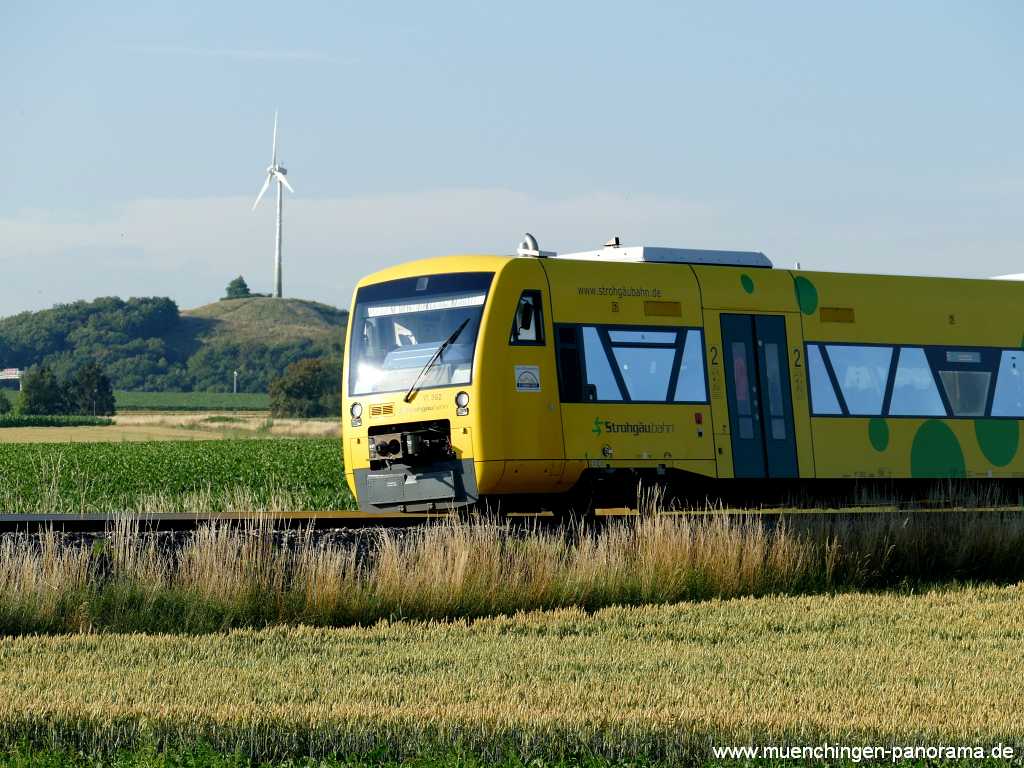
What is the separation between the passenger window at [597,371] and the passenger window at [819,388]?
3.29 m

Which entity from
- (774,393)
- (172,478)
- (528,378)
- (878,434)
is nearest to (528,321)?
(528,378)

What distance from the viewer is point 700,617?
45.8 ft

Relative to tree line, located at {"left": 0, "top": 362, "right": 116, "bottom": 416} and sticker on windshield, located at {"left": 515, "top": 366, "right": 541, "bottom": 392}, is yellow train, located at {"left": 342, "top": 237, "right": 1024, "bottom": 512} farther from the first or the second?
tree line, located at {"left": 0, "top": 362, "right": 116, "bottom": 416}

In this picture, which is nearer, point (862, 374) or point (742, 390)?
point (742, 390)

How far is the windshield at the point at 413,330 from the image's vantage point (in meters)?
18.5

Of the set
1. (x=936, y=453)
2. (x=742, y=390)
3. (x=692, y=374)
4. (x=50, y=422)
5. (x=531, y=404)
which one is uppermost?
(x=692, y=374)

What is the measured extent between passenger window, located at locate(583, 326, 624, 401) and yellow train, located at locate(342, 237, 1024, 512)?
0.02m

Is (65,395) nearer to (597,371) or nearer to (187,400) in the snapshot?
(187,400)

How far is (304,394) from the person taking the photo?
117m

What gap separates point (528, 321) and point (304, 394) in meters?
99.6

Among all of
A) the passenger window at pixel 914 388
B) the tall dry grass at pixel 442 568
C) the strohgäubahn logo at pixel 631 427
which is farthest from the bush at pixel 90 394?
the tall dry grass at pixel 442 568

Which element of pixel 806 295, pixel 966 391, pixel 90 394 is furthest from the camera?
pixel 90 394

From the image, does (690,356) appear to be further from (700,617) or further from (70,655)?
(70,655)

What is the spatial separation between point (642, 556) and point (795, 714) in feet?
20.9
